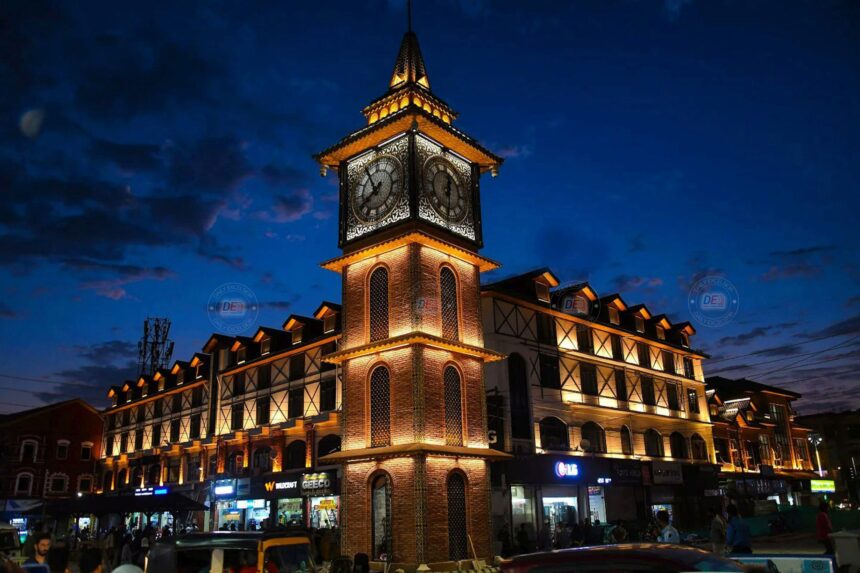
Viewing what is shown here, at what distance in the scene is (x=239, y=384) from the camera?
43.1 meters

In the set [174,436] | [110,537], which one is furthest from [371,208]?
[174,436]

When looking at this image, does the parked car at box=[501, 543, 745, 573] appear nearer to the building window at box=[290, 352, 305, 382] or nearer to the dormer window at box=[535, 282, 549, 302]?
the dormer window at box=[535, 282, 549, 302]

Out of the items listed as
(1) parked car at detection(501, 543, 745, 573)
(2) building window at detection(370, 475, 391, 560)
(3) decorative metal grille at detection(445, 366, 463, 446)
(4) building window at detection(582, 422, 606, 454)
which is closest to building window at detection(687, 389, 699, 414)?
(4) building window at detection(582, 422, 606, 454)

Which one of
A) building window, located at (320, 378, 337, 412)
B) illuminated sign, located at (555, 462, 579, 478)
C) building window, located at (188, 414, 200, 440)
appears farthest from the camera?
building window, located at (188, 414, 200, 440)

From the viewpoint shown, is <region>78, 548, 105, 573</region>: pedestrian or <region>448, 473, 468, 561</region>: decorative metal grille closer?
<region>78, 548, 105, 573</region>: pedestrian

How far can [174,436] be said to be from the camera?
49.8 meters

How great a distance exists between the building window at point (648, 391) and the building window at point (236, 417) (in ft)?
78.9

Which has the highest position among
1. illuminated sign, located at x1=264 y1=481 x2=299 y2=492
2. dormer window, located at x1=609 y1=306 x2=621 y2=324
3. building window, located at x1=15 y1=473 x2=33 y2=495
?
dormer window, located at x1=609 y1=306 x2=621 y2=324

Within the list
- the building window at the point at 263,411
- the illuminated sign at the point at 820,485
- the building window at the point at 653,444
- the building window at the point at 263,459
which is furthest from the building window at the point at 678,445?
the building window at the point at 263,411

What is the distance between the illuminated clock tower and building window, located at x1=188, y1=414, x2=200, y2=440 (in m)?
25.8

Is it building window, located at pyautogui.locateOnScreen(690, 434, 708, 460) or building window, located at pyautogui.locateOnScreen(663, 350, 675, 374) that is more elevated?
building window, located at pyautogui.locateOnScreen(663, 350, 675, 374)

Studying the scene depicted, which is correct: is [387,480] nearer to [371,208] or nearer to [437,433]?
[437,433]

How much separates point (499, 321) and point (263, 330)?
1644 centimetres

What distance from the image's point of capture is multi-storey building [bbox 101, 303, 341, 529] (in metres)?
35.9
